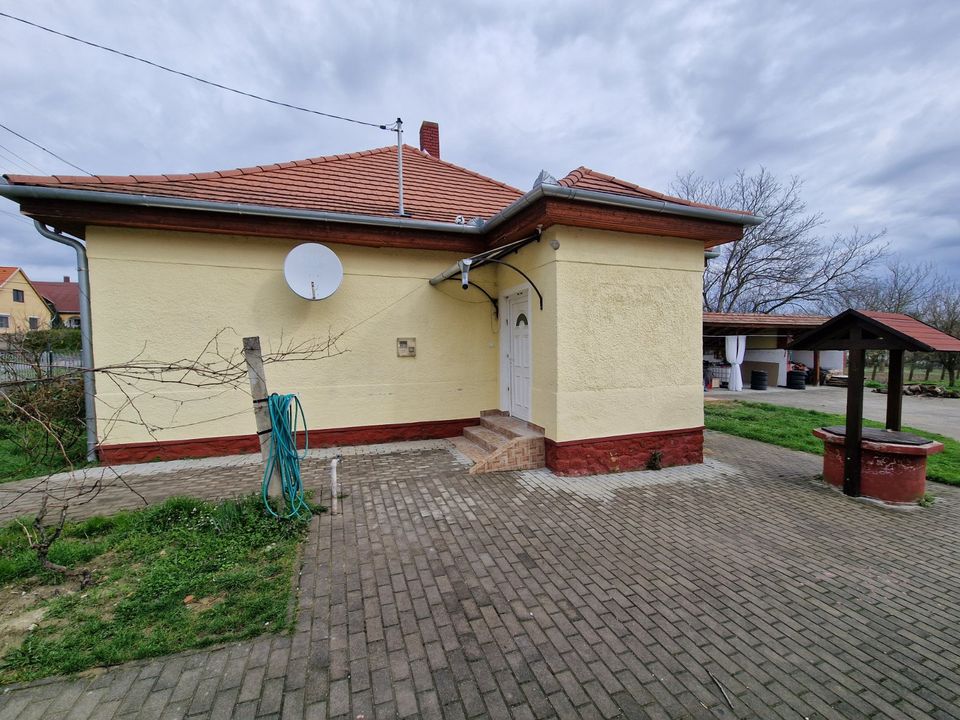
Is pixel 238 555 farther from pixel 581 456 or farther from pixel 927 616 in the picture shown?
pixel 927 616

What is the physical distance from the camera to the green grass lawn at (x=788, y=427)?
6.33 meters

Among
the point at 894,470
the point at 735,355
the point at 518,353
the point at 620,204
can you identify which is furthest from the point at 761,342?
the point at 620,204

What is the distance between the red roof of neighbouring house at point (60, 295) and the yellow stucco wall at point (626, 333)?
4870 centimetres

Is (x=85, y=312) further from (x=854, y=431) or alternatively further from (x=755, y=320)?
(x=755, y=320)

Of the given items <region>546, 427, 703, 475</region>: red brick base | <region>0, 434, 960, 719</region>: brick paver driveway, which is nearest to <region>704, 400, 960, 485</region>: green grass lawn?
<region>0, 434, 960, 719</region>: brick paver driveway

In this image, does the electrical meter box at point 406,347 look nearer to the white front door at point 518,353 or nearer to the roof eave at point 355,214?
the white front door at point 518,353

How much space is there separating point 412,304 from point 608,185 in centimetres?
346

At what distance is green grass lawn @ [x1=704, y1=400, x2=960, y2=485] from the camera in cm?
633

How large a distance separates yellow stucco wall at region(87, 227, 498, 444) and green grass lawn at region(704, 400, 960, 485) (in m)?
5.34

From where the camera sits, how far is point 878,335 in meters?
4.64

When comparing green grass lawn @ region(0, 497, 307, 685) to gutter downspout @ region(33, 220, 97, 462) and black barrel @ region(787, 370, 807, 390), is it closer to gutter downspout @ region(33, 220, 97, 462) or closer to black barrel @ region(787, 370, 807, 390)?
gutter downspout @ region(33, 220, 97, 462)

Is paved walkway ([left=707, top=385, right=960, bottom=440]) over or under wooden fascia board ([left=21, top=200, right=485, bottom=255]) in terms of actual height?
under

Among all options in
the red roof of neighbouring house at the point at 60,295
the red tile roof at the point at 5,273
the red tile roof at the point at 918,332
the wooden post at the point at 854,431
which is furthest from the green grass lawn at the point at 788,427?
the red roof of neighbouring house at the point at 60,295

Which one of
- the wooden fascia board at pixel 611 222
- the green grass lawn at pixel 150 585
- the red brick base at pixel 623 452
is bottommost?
the green grass lawn at pixel 150 585
